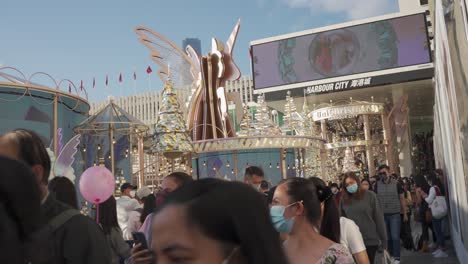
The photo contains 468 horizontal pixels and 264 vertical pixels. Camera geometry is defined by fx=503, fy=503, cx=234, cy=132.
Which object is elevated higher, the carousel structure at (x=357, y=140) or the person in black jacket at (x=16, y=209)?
the carousel structure at (x=357, y=140)

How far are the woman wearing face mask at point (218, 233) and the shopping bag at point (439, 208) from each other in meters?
9.53

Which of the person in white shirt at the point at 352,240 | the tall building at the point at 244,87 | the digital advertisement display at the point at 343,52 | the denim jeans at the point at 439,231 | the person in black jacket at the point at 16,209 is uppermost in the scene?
the tall building at the point at 244,87

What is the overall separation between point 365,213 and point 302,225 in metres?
3.64

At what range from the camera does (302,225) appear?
8.94ft

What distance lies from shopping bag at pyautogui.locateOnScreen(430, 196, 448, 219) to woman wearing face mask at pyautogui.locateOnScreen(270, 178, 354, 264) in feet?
25.5

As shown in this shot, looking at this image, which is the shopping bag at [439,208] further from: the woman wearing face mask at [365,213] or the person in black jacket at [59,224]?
the person in black jacket at [59,224]

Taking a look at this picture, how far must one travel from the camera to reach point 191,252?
3.62ft

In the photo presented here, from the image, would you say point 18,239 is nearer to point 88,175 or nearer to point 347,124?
point 88,175

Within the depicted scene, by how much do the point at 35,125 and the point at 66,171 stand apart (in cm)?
547

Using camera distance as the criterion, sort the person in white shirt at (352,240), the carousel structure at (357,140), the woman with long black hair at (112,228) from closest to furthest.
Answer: the person in white shirt at (352,240) → the woman with long black hair at (112,228) → the carousel structure at (357,140)

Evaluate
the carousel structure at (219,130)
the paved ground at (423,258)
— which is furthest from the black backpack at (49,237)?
the carousel structure at (219,130)

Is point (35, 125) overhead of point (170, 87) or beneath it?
beneath

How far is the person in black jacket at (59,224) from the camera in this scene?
6.21 feet

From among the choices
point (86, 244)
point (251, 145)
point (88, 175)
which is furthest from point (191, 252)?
point (251, 145)
